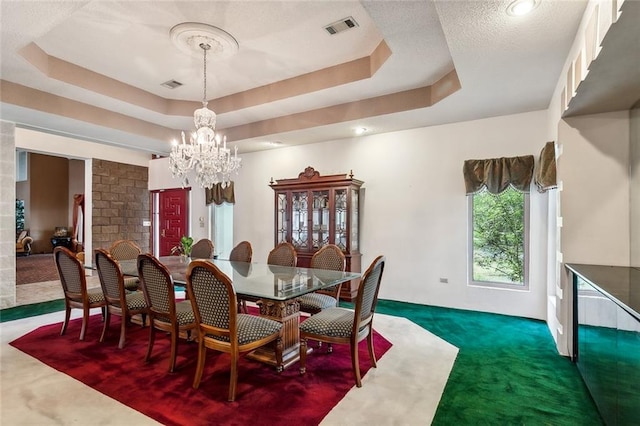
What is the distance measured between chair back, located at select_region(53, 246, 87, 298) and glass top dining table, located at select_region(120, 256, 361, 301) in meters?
→ 0.41

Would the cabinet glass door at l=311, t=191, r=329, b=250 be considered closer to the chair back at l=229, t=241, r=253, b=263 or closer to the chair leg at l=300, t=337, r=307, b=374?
the chair back at l=229, t=241, r=253, b=263

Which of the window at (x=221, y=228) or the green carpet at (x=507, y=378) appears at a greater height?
the window at (x=221, y=228)

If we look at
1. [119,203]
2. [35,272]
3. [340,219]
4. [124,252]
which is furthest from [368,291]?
[35,272]

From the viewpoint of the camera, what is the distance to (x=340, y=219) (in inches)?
202

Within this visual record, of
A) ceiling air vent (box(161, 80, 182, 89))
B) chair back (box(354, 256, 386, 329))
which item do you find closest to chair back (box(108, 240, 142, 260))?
ceiling air vent (box(161, 80, 182, 89))

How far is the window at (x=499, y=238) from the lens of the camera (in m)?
4.27

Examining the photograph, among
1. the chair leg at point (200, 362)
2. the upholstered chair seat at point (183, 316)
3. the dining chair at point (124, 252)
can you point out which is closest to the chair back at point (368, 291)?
the chair leg at point (200, 362)

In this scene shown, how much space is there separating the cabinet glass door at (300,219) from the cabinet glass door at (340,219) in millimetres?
536

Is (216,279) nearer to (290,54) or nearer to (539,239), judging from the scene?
(290,54)

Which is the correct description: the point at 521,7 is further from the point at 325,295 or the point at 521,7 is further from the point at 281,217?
the point at 281,217

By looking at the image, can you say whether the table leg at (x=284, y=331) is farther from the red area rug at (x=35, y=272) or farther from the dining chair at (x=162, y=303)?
the red area rug at (x=35, y=272)

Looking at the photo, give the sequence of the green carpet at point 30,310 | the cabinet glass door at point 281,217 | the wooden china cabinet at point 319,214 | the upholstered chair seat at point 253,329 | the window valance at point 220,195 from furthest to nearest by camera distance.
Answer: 1. the window valance at point 220,195
2. the cabinet glass door at point 281,217
3. the wooden china cabinet at point 319,214
4. the green carpet at point 30,310
5. the upholstered chair seat at point 253,329

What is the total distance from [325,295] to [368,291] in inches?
50.5

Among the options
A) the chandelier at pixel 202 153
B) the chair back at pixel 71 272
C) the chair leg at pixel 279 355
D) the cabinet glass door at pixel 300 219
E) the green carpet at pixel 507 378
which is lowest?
the green carpet at pixel 507 378
